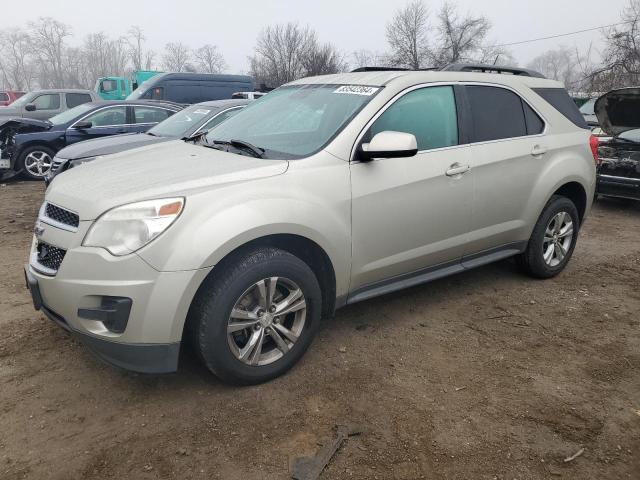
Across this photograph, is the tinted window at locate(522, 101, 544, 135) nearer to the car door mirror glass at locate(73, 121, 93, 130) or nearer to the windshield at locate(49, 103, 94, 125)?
the car door mirror glass at locate(73, 121, 93, 130)

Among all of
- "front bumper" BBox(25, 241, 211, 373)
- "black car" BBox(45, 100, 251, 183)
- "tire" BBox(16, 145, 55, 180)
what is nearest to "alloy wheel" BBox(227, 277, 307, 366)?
"front bumper" BBox(25, 241, 211, 373)

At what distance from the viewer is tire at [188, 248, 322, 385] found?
2.61 meters

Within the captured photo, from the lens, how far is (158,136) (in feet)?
23.9

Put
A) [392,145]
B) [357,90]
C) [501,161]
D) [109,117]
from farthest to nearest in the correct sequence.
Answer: [109,117] → [501,161] → [357,90] → [392,145]

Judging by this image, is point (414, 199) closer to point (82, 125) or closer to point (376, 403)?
point (376, 403)

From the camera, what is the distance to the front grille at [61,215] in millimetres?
2611

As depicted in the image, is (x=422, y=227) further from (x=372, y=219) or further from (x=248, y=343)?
(x=248, y=343)

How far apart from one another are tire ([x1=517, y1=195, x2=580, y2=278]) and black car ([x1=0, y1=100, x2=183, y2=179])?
24.4ft

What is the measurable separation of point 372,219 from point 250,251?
2.75 ft

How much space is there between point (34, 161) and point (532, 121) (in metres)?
8.98

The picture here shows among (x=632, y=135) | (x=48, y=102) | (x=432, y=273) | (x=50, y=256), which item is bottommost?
(x=432, y=273)

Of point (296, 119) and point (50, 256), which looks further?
point (296, 119)

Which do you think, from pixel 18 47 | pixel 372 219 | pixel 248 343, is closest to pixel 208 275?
pixel 248 343

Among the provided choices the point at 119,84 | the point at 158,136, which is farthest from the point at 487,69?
the point at 119,84
